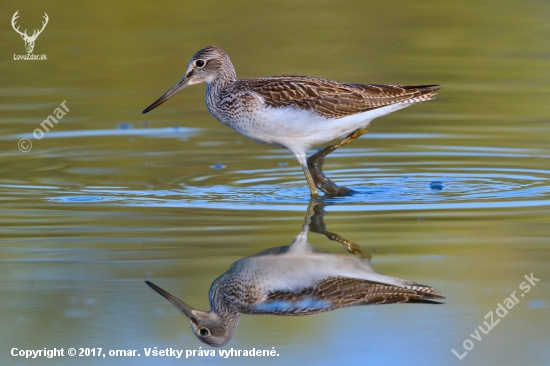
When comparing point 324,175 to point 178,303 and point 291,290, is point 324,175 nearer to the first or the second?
point 291,290

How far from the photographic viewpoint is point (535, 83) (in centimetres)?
1595

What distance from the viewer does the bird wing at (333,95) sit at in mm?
9828

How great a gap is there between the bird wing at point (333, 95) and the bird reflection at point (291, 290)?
259 cm

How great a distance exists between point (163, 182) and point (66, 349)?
4641mm

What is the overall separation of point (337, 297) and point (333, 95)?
370cm

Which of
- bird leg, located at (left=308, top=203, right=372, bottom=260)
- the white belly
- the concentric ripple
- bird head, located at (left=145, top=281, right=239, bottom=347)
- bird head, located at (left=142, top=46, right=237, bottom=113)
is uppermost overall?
bird head, located at (left=142, top=46, right=237, bottom=113)

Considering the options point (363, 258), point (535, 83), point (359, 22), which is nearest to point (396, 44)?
point (359, 22)

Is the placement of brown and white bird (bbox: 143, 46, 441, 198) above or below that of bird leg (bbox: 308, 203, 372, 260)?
above

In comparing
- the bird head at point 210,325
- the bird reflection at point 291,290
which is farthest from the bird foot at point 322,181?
the bird head at point 210,325

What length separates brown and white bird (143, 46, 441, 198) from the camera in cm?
976

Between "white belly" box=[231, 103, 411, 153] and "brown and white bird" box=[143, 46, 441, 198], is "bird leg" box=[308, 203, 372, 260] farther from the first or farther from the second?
"white belly" box=[231, 103, 411, 153]

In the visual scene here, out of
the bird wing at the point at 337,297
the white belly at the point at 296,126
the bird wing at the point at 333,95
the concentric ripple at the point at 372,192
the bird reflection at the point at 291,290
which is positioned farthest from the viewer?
the bird wing at the point at 333,95

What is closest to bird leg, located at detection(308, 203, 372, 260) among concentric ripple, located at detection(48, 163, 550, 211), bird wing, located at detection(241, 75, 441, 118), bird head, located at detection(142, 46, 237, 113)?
concentric ripple, located at detection(48, 163, 550, 211)

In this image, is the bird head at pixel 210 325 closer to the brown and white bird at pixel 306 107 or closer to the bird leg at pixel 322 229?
the bird leg at pixel 322 229
